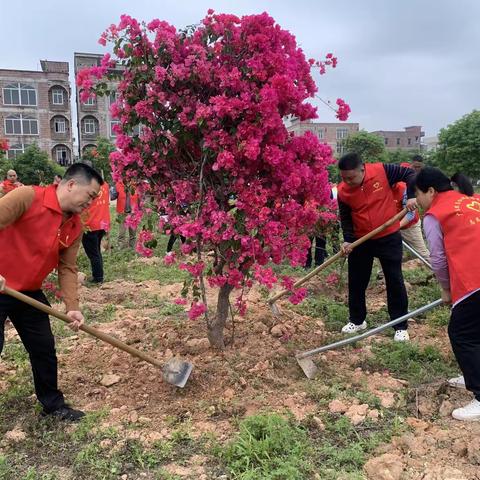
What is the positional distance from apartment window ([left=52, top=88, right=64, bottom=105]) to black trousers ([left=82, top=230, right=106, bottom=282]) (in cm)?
4528

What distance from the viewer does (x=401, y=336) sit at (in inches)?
175

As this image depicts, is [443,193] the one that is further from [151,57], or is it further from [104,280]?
[104,280]

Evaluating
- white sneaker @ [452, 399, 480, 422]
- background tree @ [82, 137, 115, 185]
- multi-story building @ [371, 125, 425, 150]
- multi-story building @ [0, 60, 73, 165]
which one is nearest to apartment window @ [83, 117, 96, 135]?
multi-story building @ [0, 60, 73, 165]

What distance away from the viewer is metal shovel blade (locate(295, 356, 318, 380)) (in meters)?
3.74

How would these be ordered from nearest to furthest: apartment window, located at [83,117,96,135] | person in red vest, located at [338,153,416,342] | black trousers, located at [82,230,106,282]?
person in red vest, located at [338,153,416,342] → black trousers, located at [82,230,106,282] → apartment window, located at [83,117,96,135]

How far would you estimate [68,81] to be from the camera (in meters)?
47.7

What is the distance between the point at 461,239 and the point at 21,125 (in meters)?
50.3

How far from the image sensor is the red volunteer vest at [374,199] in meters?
4.30

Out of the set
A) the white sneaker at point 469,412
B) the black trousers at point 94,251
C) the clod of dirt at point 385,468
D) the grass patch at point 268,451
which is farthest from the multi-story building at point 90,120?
the clod of dirt at point 385,468

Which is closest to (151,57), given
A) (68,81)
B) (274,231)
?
(274,231)

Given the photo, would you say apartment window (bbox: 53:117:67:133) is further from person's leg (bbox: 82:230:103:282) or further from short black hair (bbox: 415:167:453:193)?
short black hair (bbox: 415:167:453:193)

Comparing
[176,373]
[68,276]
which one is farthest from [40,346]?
[176,373]

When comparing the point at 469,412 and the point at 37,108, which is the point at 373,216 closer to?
the point at 469,412

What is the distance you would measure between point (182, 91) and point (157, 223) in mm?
923
